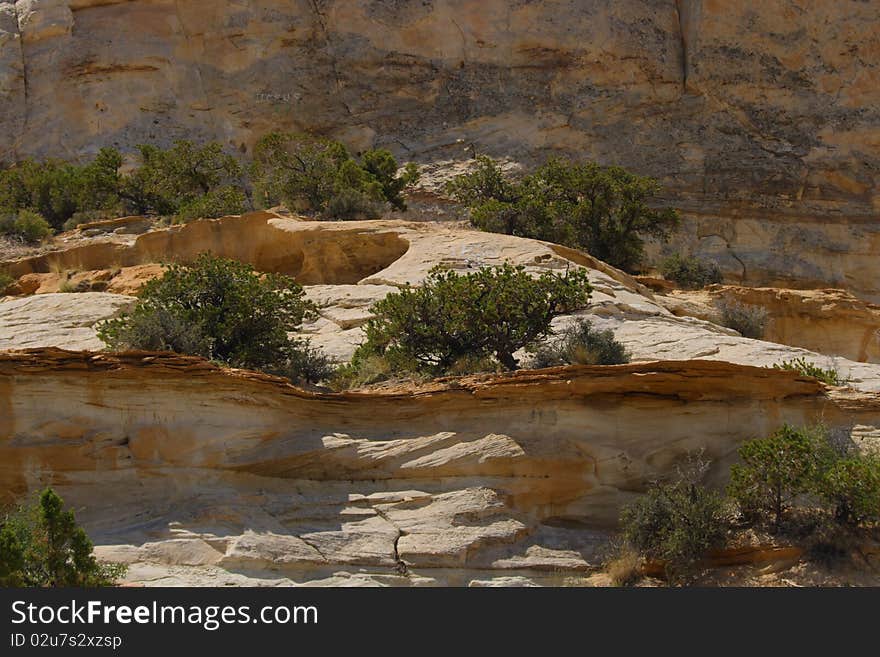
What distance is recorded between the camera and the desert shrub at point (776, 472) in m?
15.0

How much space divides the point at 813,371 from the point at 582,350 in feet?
10.1

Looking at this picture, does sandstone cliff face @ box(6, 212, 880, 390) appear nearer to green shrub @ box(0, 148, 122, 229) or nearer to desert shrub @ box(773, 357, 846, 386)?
desert shrub @ box(773, 357, 846, 386)

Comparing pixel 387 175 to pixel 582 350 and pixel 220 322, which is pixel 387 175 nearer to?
pixel 220 322

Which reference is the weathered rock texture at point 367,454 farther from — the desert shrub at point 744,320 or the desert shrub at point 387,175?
the desert shrub at point 387,175

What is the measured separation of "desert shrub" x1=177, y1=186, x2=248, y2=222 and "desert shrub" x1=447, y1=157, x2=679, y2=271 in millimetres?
4880

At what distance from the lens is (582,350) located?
18047mm

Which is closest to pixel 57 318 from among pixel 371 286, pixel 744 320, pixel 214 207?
pixel 371 286

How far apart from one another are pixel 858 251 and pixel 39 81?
23242 mm

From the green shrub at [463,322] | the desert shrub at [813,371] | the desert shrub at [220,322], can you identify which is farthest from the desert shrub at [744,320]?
the desert shrub at [220,322]

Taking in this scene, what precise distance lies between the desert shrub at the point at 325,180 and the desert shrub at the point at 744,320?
792cm

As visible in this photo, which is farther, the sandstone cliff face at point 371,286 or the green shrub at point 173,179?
the green shrub at point 173,179

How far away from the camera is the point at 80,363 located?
1523cm

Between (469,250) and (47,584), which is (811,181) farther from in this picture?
(47,584)

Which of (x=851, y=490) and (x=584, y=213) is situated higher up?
(x=584, y=213)
